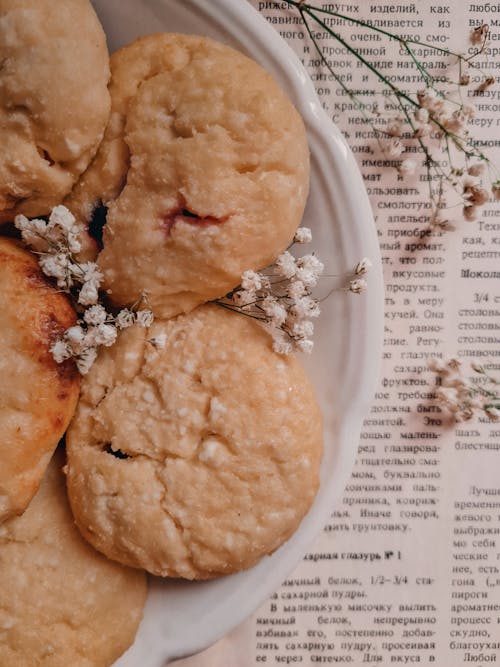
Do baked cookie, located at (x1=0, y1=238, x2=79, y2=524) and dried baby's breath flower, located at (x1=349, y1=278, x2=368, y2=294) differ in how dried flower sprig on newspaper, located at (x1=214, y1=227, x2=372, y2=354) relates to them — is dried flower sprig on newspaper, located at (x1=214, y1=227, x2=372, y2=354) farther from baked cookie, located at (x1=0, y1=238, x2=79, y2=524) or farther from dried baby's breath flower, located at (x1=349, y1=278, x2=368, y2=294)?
baked cookie, located at (x1=0, y1=238, x2=79, y2=524)

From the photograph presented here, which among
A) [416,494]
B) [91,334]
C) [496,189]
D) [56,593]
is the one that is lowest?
[56,593]

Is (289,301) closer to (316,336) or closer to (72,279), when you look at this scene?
(316,336)

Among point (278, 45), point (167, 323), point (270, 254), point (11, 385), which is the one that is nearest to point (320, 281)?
point (270, 254)

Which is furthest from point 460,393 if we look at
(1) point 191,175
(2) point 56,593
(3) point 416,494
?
(2) point 56,593

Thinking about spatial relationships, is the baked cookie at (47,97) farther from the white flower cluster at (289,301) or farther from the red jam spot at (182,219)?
the white flower cluster at (289,301)

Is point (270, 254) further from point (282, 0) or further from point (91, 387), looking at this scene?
point (282, 0)

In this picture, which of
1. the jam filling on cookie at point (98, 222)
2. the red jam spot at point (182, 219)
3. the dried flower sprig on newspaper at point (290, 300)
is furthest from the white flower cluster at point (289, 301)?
the jam filling on cookie at point (98, 222)
